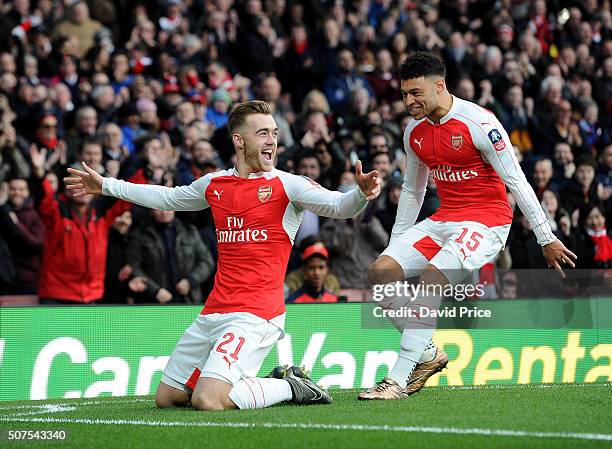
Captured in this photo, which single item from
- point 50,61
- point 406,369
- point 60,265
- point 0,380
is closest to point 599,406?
point 406,369

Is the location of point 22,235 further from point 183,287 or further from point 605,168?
point 605,168

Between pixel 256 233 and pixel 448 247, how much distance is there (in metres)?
1.38

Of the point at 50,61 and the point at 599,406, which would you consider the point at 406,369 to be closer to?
the point at 599,406

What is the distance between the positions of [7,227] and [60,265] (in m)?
0.74

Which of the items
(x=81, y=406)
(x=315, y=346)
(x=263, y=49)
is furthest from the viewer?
(x=263, y=49)

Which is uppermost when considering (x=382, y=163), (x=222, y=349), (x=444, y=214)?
(x=382, y=163)

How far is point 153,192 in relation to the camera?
8.42 m

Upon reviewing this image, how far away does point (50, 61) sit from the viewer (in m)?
15.5

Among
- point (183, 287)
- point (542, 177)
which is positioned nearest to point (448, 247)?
point (183, 287)

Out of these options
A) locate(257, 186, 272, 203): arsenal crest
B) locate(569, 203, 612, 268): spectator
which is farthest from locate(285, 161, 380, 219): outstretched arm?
locate(569, 203, 612, 268): spectator

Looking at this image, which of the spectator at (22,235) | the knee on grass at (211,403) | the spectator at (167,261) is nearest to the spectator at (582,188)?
the spectator at (167,261)

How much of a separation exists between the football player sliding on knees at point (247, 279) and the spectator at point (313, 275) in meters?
3.53

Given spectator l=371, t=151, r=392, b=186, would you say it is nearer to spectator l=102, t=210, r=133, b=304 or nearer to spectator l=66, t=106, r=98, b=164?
spectator l=102, t=210, r=133, b=304

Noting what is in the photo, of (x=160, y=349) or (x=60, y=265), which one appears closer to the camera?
(x=160, y=349)
